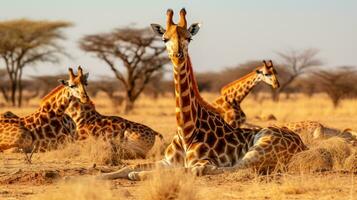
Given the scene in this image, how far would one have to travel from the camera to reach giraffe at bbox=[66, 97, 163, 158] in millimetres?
13953

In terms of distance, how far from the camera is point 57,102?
1479 cm

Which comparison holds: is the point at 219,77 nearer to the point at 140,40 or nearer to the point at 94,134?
the point at 140,40

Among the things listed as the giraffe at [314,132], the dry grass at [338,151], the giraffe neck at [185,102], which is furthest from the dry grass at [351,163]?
the giraffe at [314,132]

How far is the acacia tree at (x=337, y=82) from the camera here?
44.1m

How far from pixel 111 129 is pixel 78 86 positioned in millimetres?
1000

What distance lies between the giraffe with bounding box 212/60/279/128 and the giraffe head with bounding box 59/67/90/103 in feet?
10.1

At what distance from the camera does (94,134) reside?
14781mm

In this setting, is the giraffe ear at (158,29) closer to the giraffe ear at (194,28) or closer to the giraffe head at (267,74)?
the giraffe ear at (194,28)

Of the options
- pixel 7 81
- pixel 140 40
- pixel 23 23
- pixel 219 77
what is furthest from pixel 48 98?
pixel 219 77

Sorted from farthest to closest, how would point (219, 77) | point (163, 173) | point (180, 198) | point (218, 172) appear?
point (219, 77) → point (218, 172) → point (163, 173) → point (180, 198)

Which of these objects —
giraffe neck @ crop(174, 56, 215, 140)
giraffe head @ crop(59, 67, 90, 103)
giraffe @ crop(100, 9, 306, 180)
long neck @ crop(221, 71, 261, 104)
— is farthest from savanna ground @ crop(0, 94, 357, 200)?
long neck @ crop(221, 71, 261, 104)

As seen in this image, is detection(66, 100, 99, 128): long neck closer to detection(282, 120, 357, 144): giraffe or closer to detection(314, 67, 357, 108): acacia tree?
detection(282, 120, 357, 144): giraffe

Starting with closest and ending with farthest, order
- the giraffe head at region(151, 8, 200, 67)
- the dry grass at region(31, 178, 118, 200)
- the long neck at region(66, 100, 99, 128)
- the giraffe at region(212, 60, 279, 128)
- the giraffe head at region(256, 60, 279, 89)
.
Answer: the dry grass at region(31, 178, 118, 200), the giraffe head at region(151, 8, 200, 67), the long neck at region(66, 100, 99, 128), the giraffe at region(212, 60, 279, 128), the giraffe head at region(256, 60, 279, 89)

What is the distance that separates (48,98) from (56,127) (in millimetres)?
584
